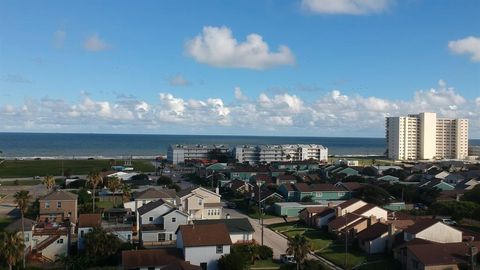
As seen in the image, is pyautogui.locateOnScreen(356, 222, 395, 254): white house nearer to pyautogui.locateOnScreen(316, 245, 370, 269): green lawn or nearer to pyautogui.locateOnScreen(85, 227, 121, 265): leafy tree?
pyautogui.locateOnScreen(316, 245, 370, 269): green lawn

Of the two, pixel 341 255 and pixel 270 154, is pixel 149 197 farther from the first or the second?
pixel 270 154

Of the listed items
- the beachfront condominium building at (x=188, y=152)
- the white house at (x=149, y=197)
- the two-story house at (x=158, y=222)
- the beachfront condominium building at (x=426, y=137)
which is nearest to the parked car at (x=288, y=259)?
the two-story house at (x=158, y=222)

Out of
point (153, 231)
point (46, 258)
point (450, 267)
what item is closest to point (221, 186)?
point (153, 231)

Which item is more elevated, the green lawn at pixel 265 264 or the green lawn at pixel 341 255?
the green lawn at pixel 341 255

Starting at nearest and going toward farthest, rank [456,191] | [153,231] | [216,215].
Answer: [153,231]
[216,215]
[456,191]

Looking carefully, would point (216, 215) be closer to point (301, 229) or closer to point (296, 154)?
point (301, 229)

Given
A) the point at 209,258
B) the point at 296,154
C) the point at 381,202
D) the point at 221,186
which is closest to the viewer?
the point at 209,258

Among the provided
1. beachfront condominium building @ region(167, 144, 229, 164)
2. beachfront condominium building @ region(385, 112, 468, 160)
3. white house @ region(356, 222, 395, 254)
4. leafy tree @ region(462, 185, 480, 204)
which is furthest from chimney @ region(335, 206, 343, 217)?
beachfront condominium building @ region(385, 112, 468, 160)

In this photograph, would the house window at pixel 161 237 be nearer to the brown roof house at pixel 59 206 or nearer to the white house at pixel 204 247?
the white house at pixel 204 247
